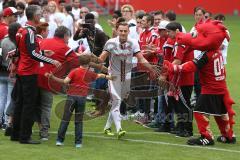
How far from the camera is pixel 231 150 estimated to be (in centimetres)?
1095

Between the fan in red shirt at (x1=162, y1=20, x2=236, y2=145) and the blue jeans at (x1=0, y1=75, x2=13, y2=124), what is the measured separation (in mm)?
2866

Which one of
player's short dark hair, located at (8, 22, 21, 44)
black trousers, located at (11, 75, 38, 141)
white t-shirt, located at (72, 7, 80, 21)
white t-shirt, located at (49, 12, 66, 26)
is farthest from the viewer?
white t-shirt, located at (72, 7, 80, 21)

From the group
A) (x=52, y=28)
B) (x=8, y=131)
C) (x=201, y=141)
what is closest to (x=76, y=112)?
(x=8, y=131)

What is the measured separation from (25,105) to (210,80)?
3030 mm

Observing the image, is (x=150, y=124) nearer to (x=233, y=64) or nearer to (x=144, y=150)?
(x=144, y=150)

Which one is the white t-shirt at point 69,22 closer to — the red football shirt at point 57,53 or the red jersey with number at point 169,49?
the red jersey with number at point 169,49

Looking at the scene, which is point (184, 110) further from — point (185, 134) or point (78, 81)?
point (78, 81)

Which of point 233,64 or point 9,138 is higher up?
point 233,64

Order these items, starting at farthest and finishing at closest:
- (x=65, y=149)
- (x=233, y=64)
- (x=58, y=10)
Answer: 1. (x=233, y=64)
2. (x=58, y=10)
3. (x=65, y=149)

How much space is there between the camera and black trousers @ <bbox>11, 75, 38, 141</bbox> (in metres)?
10.9

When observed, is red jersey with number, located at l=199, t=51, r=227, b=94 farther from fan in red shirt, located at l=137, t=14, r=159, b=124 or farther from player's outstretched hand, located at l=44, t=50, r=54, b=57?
player's outstretched hand, located at l=44, t=50, r=54, b=57

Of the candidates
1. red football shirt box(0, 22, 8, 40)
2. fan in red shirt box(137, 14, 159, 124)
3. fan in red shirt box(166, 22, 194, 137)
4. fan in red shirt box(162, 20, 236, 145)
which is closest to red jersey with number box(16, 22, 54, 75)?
red football shirt box(0, 22, 8, 40)

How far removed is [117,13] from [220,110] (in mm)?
6208

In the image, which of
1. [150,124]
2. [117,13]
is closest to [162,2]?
[117,13]
